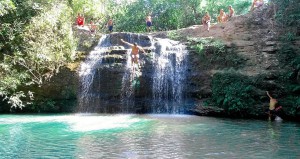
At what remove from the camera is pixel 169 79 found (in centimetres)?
1578

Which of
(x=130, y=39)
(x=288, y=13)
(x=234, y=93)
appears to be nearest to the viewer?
(x=234, y=93)

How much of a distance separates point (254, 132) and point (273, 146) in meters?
2.11

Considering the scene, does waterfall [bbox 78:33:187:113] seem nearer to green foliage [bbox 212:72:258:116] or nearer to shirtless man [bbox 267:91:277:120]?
green foliage [bbox 212:72:258:116]

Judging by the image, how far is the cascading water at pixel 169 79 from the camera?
50.1 ft

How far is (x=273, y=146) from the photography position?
7438mm

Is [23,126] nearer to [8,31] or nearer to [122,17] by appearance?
[8,31]

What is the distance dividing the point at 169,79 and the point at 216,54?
255 cm

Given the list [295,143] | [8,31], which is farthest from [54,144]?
[8,31]

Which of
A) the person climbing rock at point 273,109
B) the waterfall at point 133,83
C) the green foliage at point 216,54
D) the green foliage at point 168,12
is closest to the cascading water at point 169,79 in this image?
the waterfall at point 133,83

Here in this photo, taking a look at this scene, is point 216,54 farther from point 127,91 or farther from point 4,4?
point 4,4

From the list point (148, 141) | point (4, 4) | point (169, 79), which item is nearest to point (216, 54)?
point (169, 79)

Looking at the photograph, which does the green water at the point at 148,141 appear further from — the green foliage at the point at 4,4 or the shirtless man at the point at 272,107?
the green foliage at the point at 4,4

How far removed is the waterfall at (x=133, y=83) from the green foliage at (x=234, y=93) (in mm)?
1743

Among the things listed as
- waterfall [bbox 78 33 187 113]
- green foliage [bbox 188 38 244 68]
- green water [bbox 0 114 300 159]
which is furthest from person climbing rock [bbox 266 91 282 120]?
waterfall [bbox 78 33 187 113]
